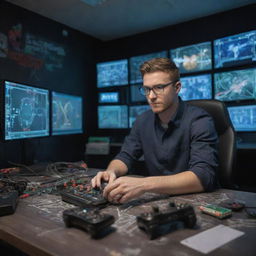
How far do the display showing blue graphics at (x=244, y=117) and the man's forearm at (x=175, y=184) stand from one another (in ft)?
6.05

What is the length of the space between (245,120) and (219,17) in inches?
49.5

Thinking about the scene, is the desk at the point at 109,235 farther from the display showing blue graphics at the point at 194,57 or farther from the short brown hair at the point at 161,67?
the display showing blue graphics at the point at 194,57

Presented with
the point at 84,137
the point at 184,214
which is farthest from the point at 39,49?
the point at 184,214

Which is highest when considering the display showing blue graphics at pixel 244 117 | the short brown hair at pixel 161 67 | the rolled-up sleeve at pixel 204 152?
the short brown hair at pixel 161 67

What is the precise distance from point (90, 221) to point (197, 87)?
8.32 feet

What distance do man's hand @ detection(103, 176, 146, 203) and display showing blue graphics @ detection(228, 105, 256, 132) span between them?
208 cm

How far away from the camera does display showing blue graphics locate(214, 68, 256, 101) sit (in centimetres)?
256

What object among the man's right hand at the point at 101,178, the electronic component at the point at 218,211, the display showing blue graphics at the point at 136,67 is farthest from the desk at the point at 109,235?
the display showing blue graphics at the point at 136,67

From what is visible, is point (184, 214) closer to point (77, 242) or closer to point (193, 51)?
point (77, 242)

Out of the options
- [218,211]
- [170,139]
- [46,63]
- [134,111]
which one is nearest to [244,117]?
[134,111]

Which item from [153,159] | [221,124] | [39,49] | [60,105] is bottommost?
[153,159]

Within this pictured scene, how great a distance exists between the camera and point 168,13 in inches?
112

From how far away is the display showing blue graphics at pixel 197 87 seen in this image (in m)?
2.81

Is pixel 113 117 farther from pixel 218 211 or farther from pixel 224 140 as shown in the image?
pixel 218 211
